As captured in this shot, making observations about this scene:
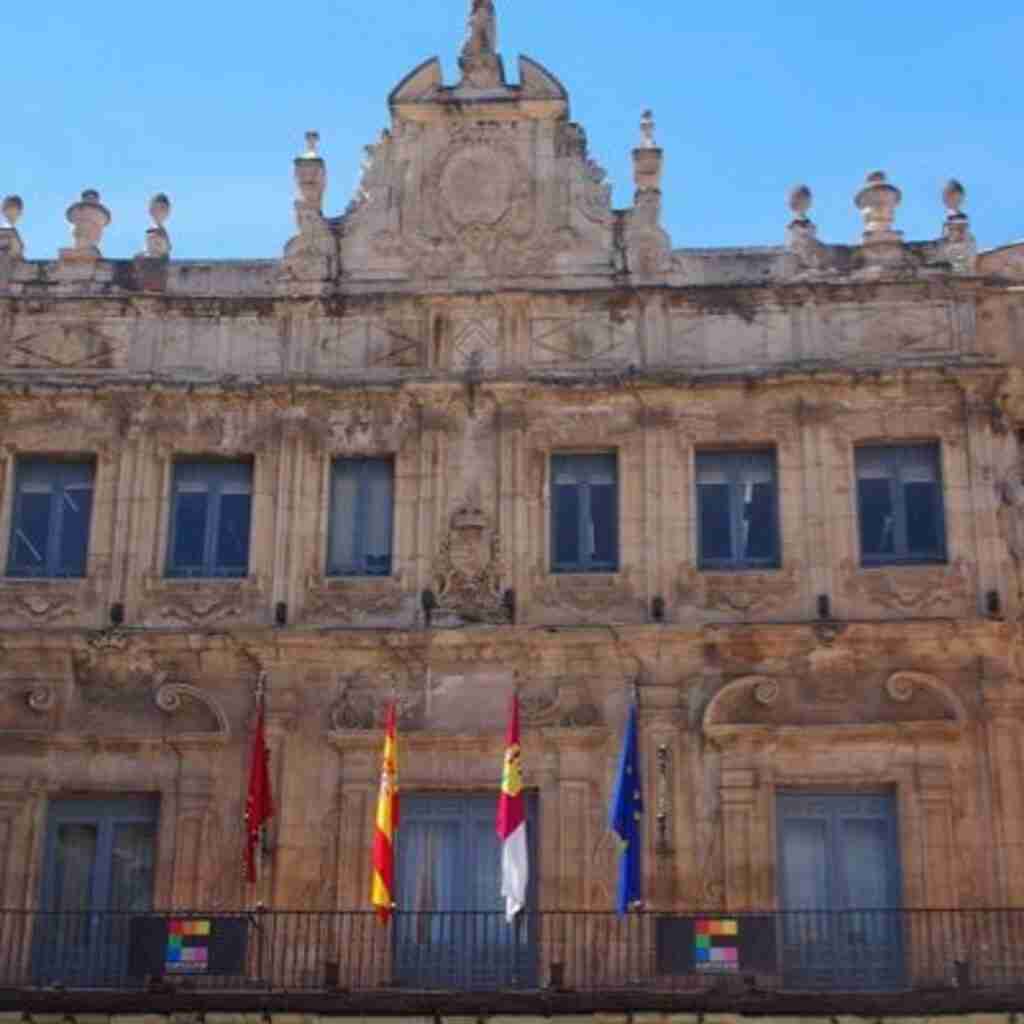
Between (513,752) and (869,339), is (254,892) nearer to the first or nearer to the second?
(513,752)

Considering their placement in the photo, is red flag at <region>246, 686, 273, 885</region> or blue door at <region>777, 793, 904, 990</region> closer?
blue door at <region>777, 793, 904, 990</region>

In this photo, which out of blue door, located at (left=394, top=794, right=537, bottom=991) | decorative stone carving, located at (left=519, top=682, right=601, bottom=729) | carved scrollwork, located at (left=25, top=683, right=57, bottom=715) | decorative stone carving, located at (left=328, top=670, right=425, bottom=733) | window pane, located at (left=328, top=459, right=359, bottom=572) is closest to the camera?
blue door, located at (left=394, top=794, right=537, bottom=991)

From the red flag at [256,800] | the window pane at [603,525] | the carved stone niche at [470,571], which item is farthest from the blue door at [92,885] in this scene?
the window pane at [603,525]

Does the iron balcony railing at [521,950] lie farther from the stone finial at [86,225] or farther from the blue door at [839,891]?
the stone finial at [86,225]

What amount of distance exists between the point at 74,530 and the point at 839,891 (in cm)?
842

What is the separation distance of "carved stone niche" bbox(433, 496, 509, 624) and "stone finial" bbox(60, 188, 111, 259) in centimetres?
513

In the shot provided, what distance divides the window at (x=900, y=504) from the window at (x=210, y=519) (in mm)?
6242

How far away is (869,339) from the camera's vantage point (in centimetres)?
1972

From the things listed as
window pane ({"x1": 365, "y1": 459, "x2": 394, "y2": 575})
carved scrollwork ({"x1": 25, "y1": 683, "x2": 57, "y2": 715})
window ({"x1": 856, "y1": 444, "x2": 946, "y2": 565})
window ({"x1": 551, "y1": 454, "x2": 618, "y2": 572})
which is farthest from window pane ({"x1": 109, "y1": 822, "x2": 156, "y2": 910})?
window ({"x1": 856, "y1": 444, "x2": 946, "y2": 565})

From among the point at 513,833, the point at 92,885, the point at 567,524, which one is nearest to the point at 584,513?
the point at 567,524

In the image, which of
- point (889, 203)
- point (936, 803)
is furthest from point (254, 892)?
point (889, 203)

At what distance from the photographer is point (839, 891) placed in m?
17.9

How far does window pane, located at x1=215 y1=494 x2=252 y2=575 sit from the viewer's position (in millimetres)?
19391

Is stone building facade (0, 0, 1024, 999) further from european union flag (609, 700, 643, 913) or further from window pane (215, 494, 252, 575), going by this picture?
european union flag (609, 700, 643, 913)
